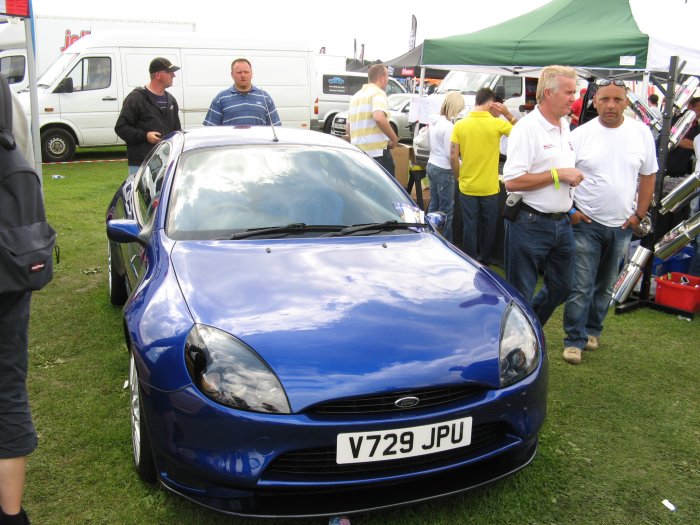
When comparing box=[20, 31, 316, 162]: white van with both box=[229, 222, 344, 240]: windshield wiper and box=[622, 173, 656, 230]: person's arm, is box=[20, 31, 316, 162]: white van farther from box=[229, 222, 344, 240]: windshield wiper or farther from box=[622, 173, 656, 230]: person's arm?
box=[229, 222, 344, 240]: windshield wiper

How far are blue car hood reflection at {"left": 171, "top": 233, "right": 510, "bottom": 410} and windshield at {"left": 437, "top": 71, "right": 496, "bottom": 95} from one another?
10883 millimetres

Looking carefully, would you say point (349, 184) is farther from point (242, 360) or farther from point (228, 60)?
point (228, 60)

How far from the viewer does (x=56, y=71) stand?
1321cm

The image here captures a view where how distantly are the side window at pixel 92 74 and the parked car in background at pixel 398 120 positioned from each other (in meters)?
5.35

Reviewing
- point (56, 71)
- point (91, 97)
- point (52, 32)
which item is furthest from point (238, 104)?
point (52, 32)

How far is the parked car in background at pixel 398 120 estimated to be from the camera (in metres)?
16.1

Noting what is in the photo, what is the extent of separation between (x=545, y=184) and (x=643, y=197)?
1078 mm

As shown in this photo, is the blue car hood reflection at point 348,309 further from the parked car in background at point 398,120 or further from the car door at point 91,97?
the parked car in background at point 398,120

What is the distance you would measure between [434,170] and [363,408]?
15.8 feet

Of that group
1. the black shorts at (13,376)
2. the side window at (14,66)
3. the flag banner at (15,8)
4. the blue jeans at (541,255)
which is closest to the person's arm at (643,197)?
the blue jeans at (541,255)

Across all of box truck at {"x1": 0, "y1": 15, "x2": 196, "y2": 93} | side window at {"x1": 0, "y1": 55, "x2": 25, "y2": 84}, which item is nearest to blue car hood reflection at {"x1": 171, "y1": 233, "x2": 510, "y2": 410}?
box truck at {"x1": 0, "y1": 15, "x2": 196, "y2": 93}

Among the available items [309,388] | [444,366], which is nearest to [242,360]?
[309,388]

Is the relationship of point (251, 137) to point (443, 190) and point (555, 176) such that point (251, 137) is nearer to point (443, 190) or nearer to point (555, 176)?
point (555, 176)

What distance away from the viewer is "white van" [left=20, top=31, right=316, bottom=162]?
13180 millimetres
